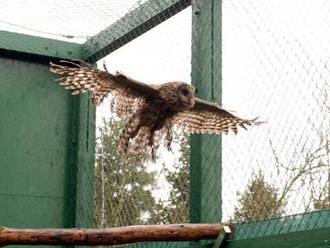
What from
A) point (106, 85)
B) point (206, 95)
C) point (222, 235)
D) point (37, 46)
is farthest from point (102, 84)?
point (222, 235)

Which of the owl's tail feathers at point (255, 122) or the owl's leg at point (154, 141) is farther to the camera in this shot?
the owl's leg at point (154, 141)

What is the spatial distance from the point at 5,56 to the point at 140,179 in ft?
4.22

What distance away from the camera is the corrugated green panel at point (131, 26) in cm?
433

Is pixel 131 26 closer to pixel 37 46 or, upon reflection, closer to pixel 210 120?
pixel 37 46

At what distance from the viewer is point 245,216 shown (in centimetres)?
355

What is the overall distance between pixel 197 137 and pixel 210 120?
12 cm

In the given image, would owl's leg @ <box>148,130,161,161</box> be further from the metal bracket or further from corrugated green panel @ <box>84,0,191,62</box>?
the metal bracket

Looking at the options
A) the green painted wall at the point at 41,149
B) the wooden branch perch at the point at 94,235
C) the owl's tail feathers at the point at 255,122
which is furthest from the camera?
the green painted wall at the point at 41,149

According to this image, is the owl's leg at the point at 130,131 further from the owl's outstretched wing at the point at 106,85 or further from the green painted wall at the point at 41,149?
the green painted wall at the point at 41,149

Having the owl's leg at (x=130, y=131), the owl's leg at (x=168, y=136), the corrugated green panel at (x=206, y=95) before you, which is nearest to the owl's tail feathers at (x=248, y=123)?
the corrugated green panel at (x=206, y=95)

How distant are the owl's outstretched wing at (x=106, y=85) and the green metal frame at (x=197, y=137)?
34cm

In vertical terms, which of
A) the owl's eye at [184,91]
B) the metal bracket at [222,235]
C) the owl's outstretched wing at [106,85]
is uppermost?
the owl's outstretched wing at [106,85]

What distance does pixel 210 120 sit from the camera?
404 centimetres

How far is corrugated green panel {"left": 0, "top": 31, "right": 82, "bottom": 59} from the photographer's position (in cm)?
502
